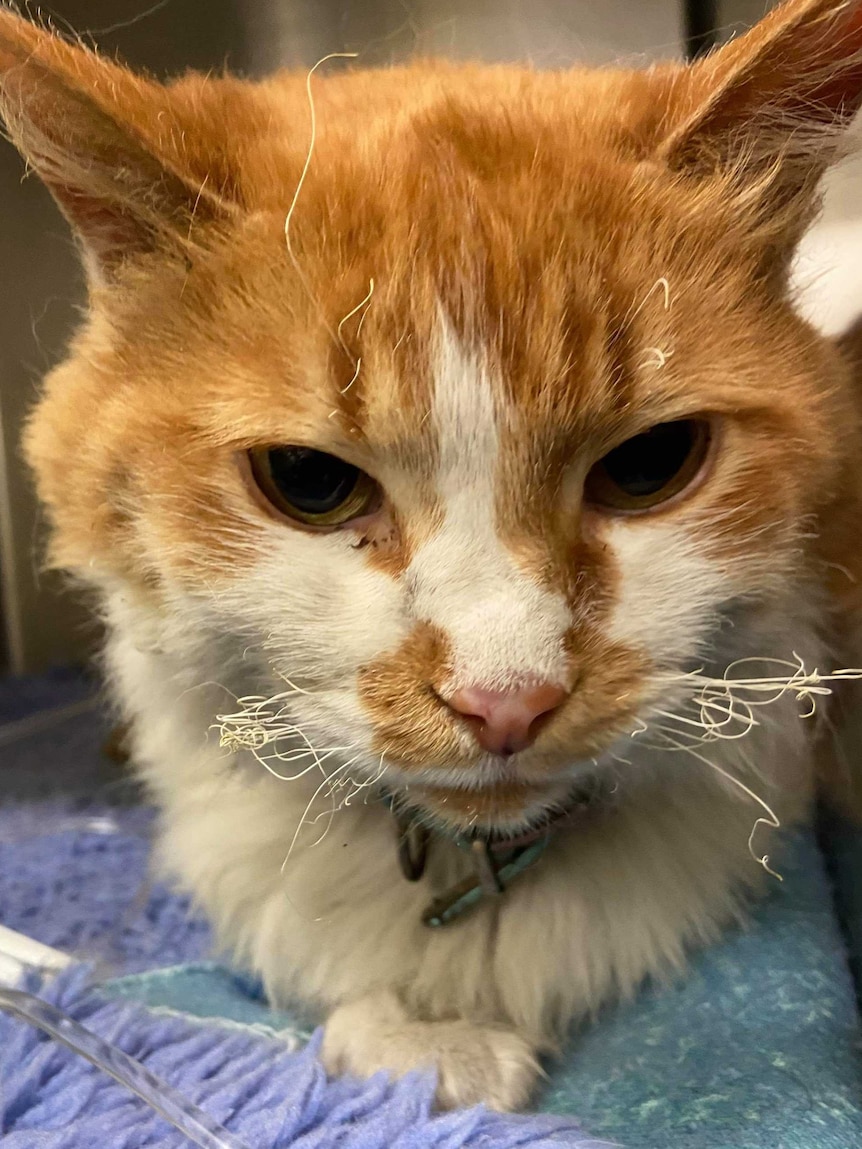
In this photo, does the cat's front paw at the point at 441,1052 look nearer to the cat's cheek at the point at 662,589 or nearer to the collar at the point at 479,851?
the collar at the point at 479,851

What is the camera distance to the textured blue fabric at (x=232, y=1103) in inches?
27.1

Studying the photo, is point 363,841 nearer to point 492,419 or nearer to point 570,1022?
point 570,1022

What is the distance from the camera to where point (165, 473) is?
679 mm

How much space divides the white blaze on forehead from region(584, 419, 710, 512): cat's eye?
0.33ft

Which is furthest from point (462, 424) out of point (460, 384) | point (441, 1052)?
point (441, 1052)

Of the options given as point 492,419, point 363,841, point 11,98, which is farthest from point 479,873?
point 11,98

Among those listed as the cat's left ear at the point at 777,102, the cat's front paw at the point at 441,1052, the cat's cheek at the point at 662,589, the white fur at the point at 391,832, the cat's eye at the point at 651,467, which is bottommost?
the cat's front paw at the point at 441,1052

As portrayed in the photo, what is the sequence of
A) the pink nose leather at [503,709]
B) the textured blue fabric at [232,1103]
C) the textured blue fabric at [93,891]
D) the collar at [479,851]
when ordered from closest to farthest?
the pink nose leather at [503,709] < the textured blue fabric at [232,1103] < the collar at [479,851] < the textured blue fabric at [93,891]

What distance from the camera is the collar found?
0.79m

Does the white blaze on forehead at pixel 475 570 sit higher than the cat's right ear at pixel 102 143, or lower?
lower

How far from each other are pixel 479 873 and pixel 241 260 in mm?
538

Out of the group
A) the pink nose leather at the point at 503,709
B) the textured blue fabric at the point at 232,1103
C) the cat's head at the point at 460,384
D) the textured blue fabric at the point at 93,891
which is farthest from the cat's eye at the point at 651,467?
the textured blue fabric at the point at 93,891

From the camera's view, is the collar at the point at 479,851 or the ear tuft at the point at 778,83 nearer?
the ear tuft at the point at 778,83

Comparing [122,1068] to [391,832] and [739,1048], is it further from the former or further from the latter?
[739,1048]
